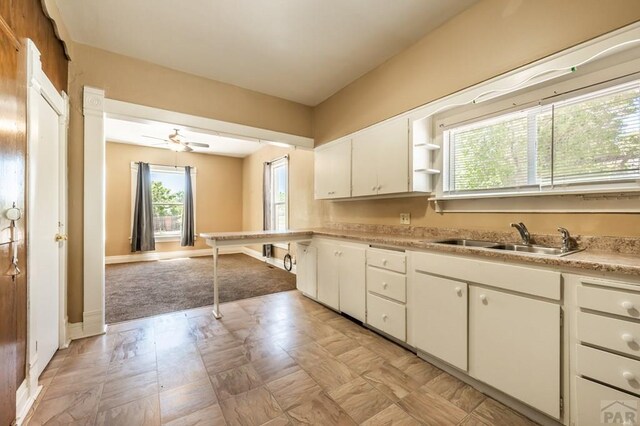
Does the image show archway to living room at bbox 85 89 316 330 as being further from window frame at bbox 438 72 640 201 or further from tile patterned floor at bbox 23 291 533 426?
window frame at bbox 438 72 640 201

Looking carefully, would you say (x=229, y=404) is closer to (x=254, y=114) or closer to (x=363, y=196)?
(x=363, y=196)

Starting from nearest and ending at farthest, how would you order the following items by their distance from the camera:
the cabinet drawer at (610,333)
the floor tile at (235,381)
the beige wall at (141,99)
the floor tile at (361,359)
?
the cabinet drawer at (610,333), the floor tile at (235,381), the floor tile at (361,359), the beige wall at (141,99)

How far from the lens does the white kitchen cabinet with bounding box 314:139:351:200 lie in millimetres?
3182

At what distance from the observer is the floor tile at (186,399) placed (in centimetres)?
152

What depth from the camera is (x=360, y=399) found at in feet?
5.37

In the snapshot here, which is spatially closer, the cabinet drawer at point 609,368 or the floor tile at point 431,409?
the cabinet drawer at point 609,368

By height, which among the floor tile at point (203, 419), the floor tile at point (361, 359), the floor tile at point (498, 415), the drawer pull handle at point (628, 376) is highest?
the drawer pull handle at point (628, 376)

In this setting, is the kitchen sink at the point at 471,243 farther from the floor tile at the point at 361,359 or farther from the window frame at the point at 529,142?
the floor tile at the point at 361,359

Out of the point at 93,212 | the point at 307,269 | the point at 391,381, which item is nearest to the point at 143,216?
the point at 93,212

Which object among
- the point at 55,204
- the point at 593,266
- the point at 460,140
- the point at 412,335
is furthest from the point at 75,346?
the point at 460,140

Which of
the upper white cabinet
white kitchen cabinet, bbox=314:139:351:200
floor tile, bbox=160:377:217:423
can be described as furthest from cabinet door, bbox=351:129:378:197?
floor tile, bbox=160:377:217:423

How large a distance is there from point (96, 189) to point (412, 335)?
3.14 m

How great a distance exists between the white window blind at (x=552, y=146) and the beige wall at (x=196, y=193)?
20.3 feet

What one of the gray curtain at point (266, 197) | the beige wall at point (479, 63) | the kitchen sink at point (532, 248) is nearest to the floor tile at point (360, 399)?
the kitchen sink at point (532, 248)
